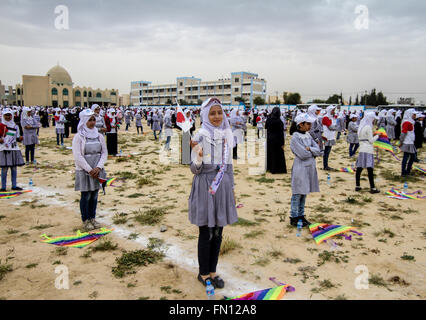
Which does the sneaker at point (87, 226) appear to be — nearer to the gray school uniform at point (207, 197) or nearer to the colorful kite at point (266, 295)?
the gray school uniform at point (207, 197)

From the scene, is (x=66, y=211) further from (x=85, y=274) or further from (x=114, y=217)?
(x=85, y=274)

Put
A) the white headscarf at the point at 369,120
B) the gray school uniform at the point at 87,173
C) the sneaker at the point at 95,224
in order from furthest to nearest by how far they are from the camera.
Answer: the white headscarf at the point at 369,120 → the sneaker at the point at 95,224 → the gray school uniform at the point at 87,173

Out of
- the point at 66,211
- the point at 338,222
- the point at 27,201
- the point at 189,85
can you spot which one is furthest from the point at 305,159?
the point at 189,85

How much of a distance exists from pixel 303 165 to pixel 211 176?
2.48m

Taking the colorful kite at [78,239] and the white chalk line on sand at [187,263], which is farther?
the colorful kite at [78,239]

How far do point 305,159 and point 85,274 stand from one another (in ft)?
12.7

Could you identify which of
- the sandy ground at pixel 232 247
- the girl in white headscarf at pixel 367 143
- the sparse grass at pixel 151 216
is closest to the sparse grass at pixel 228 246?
the sandy ground at pixel 232 247

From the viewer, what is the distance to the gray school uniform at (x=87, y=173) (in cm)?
482

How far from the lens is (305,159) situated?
199 inches

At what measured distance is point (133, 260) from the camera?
Answer: 4.00m

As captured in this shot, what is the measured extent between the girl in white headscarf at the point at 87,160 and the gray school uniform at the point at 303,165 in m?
3.43

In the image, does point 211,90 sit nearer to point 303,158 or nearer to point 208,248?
point 303,158

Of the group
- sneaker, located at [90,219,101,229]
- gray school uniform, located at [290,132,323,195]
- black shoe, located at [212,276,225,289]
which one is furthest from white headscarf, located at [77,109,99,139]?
gray school uniform, located at [290,132,323,195]
